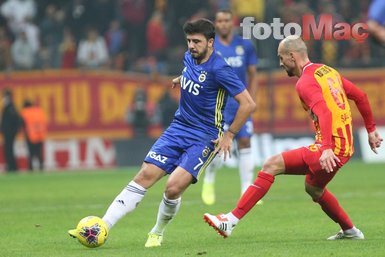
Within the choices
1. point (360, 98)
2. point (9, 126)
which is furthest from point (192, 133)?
point (9, 126)

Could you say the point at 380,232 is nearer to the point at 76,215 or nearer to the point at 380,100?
the point at 76,215

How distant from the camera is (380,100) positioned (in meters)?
27.3

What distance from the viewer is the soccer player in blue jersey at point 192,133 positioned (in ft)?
33.7

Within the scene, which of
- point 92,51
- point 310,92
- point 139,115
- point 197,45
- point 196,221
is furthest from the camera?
point 92,51

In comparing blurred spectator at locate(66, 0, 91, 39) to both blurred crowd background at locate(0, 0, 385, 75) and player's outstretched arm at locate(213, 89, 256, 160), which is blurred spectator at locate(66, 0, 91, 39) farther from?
player's outstretched arm at locate(213, 89, 256, 160)

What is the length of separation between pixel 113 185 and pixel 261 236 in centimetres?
960

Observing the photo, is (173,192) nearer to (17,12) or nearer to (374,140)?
(374,140)

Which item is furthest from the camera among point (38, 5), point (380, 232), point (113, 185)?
point (38, 5)

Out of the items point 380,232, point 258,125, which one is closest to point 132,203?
point 380,232

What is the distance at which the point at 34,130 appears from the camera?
89.5 ft

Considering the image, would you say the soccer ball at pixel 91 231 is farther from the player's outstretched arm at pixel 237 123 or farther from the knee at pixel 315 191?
the knee at pixel 315 191

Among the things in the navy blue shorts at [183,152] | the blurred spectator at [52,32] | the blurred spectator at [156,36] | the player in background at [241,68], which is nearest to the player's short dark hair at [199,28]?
the navy blue shorts at [183,152]

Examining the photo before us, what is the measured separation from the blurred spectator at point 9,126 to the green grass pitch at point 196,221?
5280mm

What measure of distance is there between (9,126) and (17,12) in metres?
3.76
